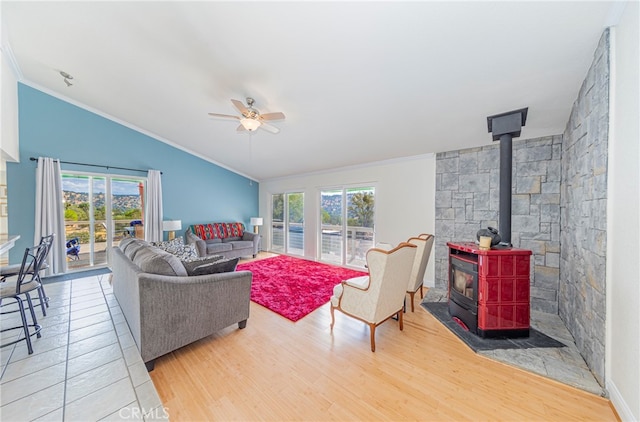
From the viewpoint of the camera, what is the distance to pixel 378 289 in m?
2.13

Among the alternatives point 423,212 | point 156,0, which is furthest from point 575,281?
point 156,0

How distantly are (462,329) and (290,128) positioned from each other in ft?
12.1

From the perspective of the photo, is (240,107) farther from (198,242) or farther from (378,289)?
(198,242)

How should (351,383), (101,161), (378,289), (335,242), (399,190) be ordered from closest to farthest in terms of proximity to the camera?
(351,383)
(378,289)
(399,190)
(101,161)
(335,242)

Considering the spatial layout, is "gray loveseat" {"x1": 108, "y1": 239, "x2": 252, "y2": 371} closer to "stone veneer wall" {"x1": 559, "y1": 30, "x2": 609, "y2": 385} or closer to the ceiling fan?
the ceiling fan

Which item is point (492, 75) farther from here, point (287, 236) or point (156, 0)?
point (287, 236)

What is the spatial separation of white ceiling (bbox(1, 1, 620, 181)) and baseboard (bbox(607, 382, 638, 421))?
2.52 meters

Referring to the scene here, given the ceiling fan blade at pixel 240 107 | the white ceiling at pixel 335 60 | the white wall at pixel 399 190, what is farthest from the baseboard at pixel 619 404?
the ceiling fan blade at pixel 240 107

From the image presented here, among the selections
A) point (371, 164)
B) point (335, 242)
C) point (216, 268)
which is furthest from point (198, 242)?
point (371, 164)

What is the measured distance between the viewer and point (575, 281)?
7.37 ft

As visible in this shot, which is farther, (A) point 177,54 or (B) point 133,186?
(B) point 133,186

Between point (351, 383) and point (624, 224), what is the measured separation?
2175mm

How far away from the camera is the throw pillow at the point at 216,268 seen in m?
2.20

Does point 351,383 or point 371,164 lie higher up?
point 371,164
